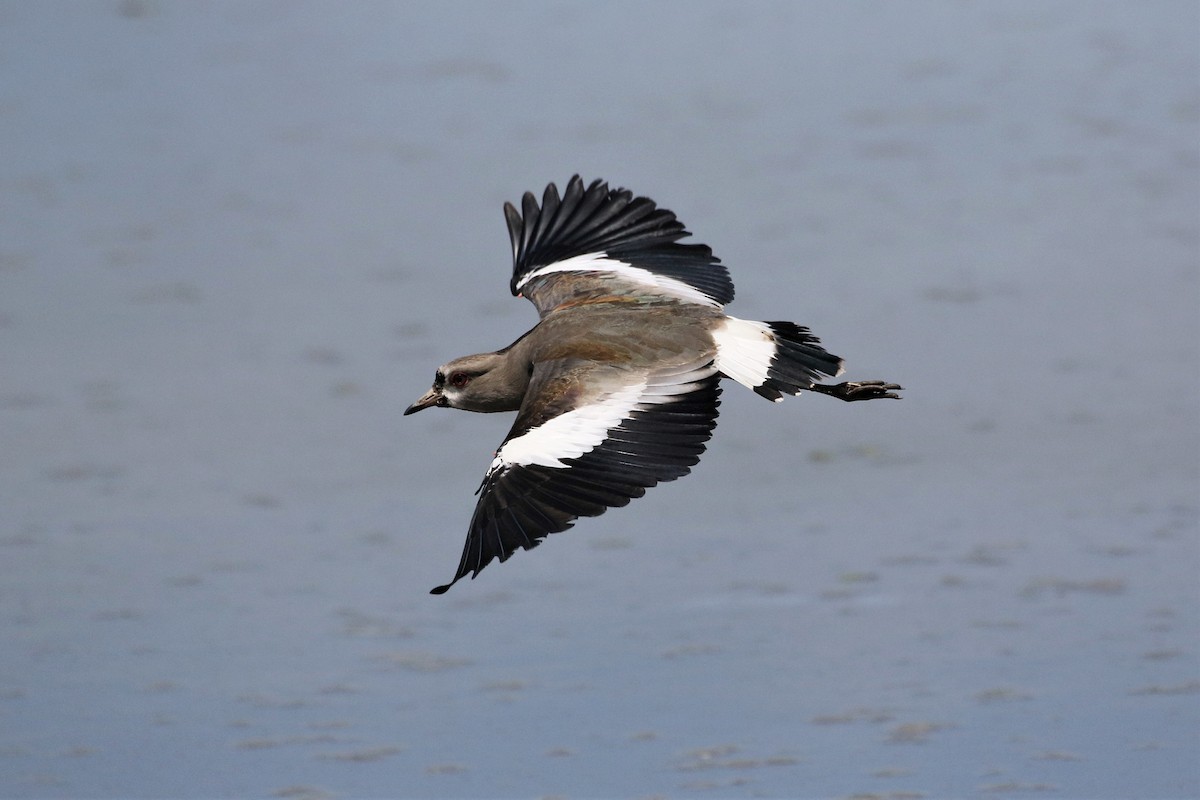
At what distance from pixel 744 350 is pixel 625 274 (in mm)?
1396

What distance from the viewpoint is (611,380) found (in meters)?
7.71

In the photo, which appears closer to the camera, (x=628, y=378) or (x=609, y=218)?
(x=628, y=378)

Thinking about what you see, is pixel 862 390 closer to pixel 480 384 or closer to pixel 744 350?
pixel 744 350

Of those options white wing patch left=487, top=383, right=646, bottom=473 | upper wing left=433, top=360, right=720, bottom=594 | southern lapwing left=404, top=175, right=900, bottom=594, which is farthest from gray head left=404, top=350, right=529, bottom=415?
white wing patch left=487, top=383, right=646, bottom=473

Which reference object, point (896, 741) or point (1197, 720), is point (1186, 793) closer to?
point (1197, 720)

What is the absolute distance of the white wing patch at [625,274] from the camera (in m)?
8.80

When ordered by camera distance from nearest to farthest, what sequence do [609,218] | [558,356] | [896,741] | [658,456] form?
[658,456] → [558,356] → [896,741] → [609,218]

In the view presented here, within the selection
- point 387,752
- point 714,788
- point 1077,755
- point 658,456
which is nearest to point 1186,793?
point 1077,755

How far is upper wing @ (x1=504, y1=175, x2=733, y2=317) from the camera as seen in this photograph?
29.3ft

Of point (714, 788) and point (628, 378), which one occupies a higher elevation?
point (628, 378)

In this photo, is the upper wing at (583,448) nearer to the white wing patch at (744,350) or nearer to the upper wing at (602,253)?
the white wing patch at (744,350)

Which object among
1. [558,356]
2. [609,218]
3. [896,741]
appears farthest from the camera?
[609,218]

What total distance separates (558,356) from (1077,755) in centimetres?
261

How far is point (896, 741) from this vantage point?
845cm
